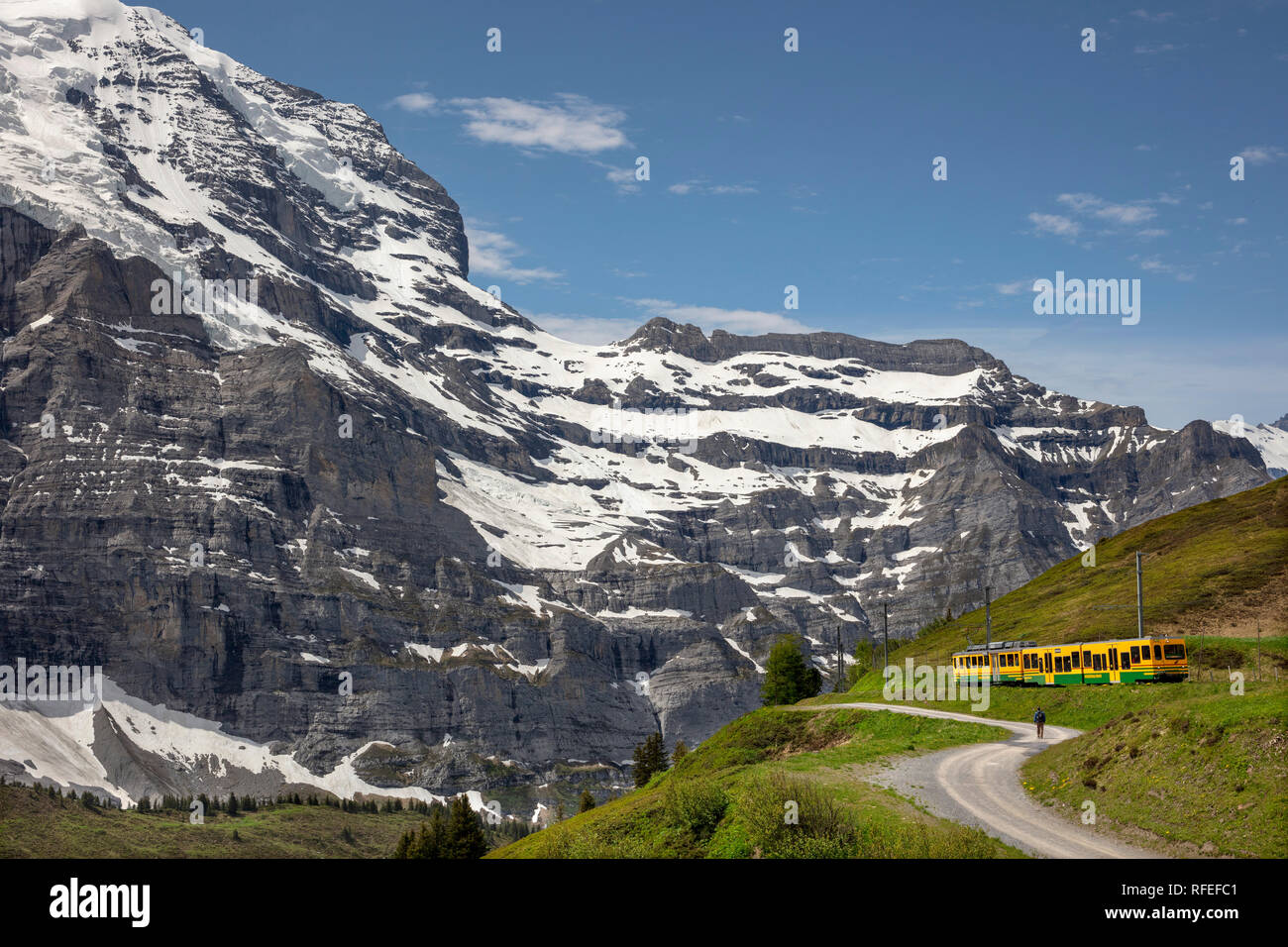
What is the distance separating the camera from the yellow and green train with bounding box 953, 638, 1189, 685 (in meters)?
66.1

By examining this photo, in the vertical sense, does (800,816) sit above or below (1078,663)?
below

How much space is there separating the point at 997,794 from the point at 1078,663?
35.9m

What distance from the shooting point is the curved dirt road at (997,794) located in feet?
113

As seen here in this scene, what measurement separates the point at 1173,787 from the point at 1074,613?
8266 cm

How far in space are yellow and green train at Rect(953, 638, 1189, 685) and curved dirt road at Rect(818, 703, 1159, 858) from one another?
1268 centimetres

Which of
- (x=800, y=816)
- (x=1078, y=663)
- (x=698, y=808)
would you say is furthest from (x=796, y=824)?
(x=1078, y=663)

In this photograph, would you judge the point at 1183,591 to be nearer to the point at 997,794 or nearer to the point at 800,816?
the point at 997,794

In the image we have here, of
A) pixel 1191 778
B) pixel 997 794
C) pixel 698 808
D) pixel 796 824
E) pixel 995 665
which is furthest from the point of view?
pixel 995 665

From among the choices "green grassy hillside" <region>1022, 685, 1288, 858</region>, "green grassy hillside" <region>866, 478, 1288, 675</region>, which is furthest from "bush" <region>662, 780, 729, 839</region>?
"green grassy hillside" <region>866, 478, 1288, 675</region>

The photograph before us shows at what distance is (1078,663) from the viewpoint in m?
74.2

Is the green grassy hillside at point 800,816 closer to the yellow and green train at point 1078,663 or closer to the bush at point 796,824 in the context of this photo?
the bush at point 796,824

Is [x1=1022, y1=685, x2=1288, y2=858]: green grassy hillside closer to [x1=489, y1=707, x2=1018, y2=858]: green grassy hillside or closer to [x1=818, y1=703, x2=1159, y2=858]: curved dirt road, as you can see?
[x1=818, y1=703, x2=1159, y2=858]: curved dirt road

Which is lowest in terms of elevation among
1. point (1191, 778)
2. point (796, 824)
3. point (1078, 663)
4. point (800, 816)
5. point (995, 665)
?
point (796, 824)
